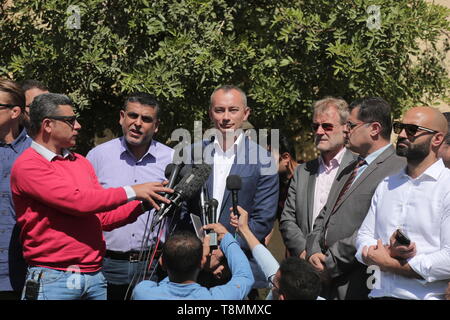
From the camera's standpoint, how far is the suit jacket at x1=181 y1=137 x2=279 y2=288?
564 centimetres

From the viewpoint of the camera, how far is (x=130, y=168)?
5.98 meters

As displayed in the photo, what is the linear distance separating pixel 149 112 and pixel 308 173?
57.3 inches

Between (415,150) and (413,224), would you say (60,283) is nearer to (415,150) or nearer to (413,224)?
(413,224)

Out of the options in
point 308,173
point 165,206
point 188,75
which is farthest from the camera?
point 188,75

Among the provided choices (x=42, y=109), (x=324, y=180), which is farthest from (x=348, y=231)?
(x=42, y=109)

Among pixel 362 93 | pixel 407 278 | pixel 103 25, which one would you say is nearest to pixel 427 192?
pixel 407 278

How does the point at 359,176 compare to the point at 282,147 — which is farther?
Answer: the point at 282,147

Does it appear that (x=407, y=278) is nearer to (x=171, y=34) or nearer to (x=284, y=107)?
(x=284, y=107)

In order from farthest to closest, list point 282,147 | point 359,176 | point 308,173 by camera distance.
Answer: point 282,147
point 308,173
point 359,176

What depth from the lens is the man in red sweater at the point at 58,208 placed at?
4.70 meters

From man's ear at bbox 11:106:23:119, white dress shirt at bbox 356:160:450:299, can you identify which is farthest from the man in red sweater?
white dress shirt at bbox 356:160:450:299

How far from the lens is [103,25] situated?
708cm

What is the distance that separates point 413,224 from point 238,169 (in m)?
1.54

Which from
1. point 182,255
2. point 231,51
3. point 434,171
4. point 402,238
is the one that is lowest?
point 182,255
